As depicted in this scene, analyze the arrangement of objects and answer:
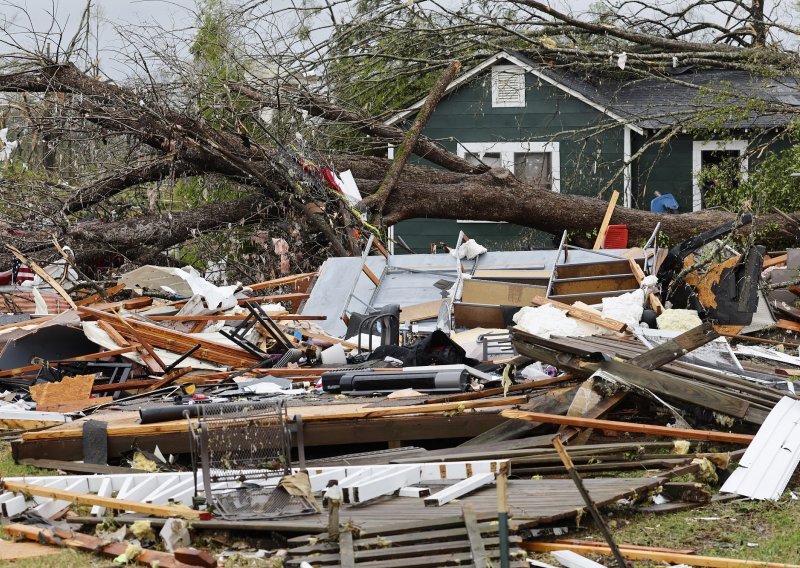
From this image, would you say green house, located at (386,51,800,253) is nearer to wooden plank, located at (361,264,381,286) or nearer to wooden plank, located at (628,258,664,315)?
wooden plank, located at (361,264,381,286)

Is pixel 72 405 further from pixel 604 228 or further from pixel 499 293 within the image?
pixel 604 228

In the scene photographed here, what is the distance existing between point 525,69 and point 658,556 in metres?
14.0

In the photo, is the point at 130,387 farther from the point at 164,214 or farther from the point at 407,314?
the point at 164,214

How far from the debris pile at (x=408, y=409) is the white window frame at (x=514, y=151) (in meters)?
6.78

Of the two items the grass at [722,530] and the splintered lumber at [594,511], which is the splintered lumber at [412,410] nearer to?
the grass at [722,530]

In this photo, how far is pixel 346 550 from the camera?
4.32 metres

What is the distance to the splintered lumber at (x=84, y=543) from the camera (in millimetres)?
4410

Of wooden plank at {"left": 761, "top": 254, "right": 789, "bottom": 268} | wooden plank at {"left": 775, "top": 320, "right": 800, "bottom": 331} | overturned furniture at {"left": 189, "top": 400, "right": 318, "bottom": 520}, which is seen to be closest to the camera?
overturned furniture at {"left": 189, "top": 400, "right": 318, "bottom": 520}

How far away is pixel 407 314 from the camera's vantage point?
35.2ft

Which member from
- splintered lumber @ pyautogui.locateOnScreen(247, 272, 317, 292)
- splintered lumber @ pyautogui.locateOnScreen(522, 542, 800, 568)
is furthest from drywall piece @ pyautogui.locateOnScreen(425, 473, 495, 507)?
splintered lumber @ pyautogui.locateOnScreen(247, 272, 317, 292)

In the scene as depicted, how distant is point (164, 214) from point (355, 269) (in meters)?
2.76

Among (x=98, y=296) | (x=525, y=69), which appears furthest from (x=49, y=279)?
(x=525, y=69)

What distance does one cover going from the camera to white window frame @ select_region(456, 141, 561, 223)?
17953 millimetres

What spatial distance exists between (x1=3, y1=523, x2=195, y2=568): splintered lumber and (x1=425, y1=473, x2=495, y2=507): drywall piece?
1285 millimetres
